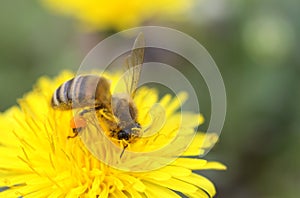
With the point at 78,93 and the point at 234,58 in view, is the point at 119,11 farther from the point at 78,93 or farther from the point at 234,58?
the point at 78,93

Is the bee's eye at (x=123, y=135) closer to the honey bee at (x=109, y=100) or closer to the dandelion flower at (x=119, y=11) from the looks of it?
the honey bee at (x=109, y=100)

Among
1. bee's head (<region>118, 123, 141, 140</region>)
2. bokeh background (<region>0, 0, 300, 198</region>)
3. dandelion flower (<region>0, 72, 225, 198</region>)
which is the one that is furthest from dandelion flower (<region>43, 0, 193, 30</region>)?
bee's head (<region>118, 123, 141, 140</region>)

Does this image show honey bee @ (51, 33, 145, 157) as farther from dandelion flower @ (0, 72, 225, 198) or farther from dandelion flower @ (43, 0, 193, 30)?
dandelion flower @ (43, 0, 193, 30)

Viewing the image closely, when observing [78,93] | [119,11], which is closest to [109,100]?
[78,93]

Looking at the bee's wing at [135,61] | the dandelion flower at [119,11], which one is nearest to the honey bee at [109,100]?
the bee's wing at [135,61]

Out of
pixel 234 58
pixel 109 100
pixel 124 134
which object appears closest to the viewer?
pixel 124 134

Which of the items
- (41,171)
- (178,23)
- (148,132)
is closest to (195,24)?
(178,23)
